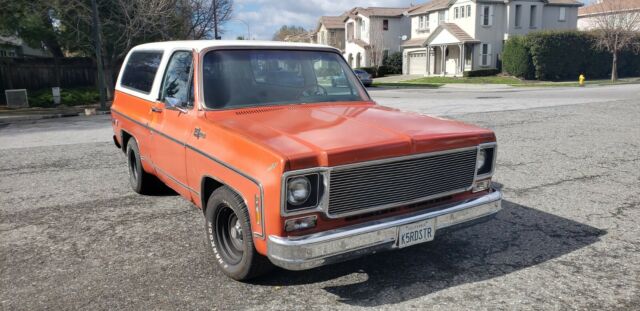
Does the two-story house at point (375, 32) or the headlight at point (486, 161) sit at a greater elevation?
the two-story house at point (375, 32)

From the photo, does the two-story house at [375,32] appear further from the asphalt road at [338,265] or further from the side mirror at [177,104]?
the side mirror at [177,104]

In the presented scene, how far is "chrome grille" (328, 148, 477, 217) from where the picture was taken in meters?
3.49

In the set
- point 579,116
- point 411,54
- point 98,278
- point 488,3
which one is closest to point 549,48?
point 488,3

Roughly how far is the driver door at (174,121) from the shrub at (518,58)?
1530 inches

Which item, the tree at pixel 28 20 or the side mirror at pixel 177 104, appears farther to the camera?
the tree at pixel 28 20

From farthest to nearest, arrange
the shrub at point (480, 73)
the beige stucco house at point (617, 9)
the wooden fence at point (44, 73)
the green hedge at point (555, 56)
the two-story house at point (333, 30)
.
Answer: the two-story house at point (333, 30)
the shrub at point (480, 73)
the beige stucco house at point (617, 9)
the green hedge at point (555, 56)
the wooden fence at point (44, 73)

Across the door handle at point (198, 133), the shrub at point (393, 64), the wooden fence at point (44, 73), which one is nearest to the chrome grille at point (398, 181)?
the door handle at point (198, 133)

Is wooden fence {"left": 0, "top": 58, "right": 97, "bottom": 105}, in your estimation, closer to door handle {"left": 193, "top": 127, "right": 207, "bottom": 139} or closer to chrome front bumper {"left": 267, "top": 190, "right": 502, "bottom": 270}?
door handle {"left": 193, "top": 127, "right": 207, "bottom": 139}

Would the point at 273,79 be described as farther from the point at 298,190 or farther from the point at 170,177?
the point at 298,190

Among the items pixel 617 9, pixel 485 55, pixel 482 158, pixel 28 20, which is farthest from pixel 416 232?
pixel 617 9

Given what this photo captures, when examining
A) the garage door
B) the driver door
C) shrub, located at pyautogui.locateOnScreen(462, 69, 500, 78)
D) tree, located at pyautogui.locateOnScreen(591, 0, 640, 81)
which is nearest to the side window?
the driver door

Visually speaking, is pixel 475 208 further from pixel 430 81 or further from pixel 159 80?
pixel 430 81

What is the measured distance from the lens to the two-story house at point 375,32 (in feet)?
182

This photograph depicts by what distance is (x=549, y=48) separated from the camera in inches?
1532
